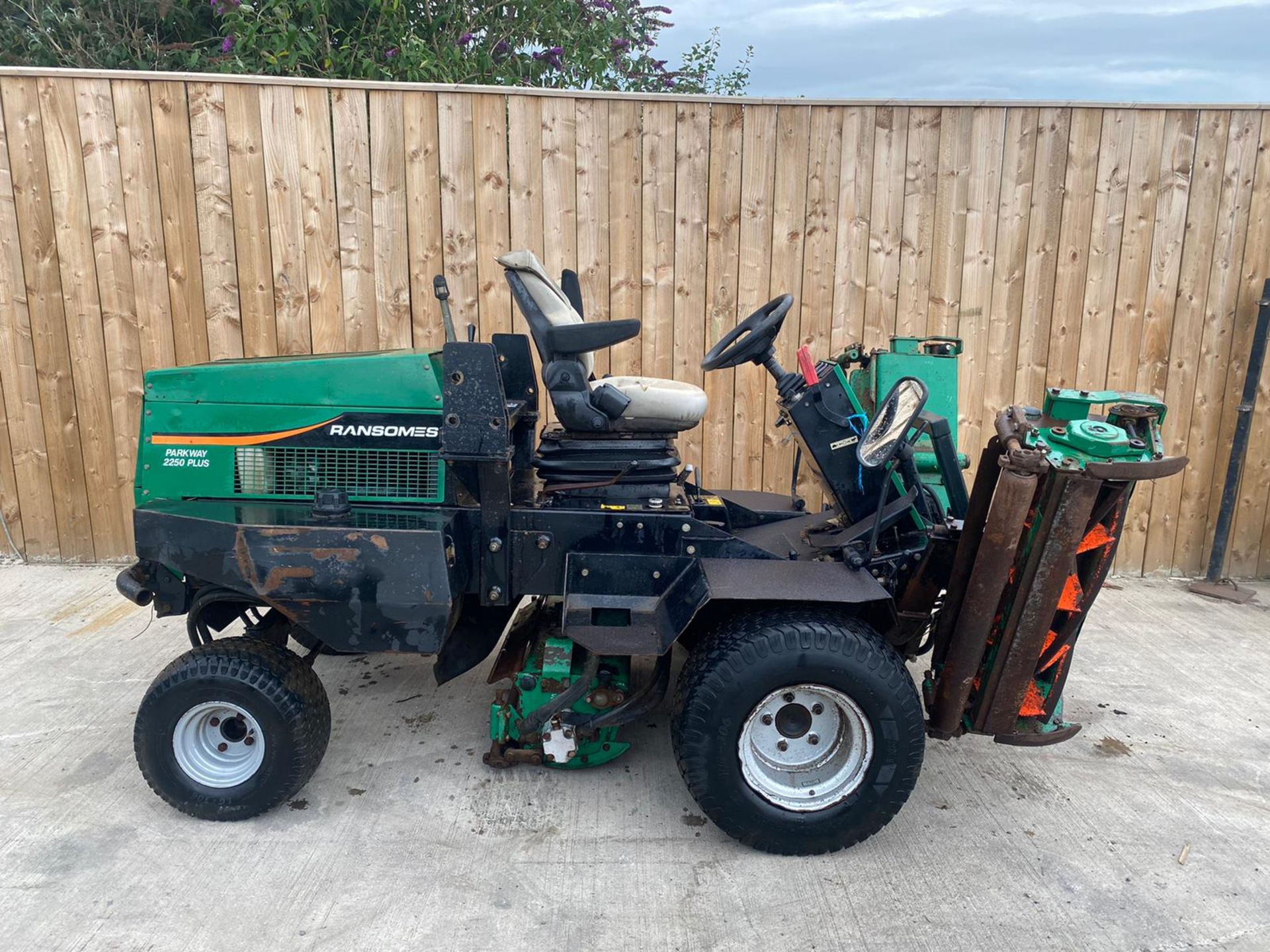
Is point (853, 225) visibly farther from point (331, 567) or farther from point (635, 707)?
point (331, 567)

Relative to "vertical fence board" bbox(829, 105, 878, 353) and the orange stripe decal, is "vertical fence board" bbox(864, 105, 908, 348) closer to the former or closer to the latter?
"vertical fence board" bbox(829, 105, 878, 353)

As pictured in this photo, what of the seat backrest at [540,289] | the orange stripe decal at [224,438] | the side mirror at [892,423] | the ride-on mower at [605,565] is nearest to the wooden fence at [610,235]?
the seat backrest at [540,289]

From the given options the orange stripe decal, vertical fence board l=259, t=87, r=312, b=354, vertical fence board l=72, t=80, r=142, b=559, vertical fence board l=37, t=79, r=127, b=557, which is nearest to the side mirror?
the orange stripe decal

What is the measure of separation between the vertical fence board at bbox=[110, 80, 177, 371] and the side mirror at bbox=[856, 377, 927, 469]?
12.7 ft

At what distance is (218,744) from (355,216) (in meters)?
2.91

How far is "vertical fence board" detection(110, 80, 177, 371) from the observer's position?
4.51 meters

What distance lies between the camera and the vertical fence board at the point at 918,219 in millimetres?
4668

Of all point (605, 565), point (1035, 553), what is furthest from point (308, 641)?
point (1035, 553)

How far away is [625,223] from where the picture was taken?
4730 millimetres

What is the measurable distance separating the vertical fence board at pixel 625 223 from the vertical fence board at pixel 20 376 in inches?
120

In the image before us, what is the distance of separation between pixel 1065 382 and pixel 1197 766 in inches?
94.8

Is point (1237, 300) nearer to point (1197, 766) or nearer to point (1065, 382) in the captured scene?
point (1065, 382)

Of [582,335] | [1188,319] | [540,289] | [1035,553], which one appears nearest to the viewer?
[1035,553]

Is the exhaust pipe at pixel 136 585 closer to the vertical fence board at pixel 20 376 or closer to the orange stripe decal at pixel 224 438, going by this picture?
the orange stripe decal at pixel 224 438
